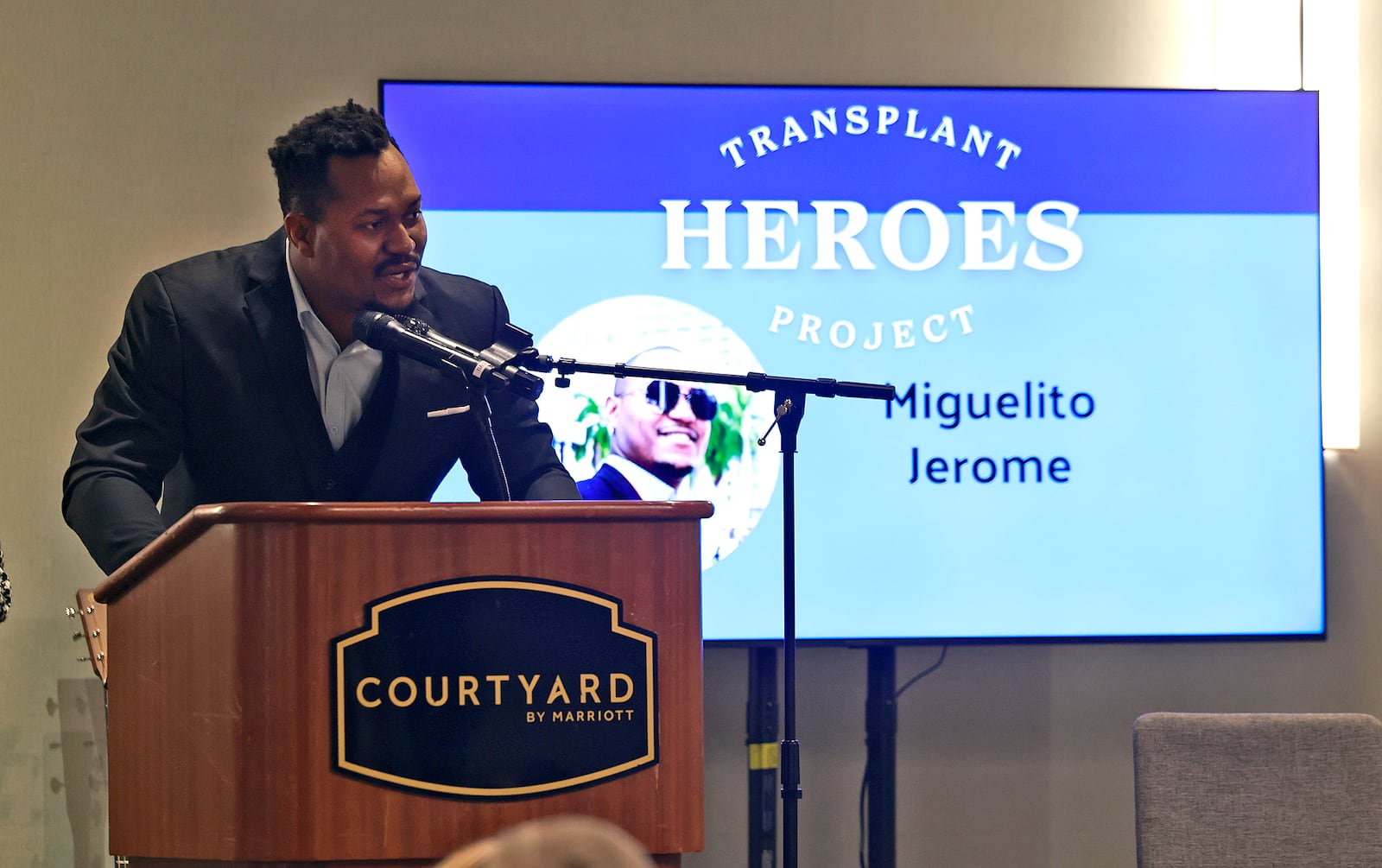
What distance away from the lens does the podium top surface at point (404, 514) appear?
138 cm

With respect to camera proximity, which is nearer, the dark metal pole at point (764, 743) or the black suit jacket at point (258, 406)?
the black suit jacket at point (258, 406)

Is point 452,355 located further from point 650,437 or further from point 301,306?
point 650,437

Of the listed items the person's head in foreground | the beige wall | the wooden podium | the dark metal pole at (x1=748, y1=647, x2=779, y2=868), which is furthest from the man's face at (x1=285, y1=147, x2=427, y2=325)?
the person's head in foreground

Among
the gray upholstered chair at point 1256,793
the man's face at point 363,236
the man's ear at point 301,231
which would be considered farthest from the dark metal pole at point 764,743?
the man's ear at point 301,231

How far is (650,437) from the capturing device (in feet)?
10.5

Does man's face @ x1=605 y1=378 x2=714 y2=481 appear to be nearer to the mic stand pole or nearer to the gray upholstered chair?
the mic stand pole

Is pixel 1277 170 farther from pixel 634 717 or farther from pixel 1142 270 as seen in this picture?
pixel 634 717

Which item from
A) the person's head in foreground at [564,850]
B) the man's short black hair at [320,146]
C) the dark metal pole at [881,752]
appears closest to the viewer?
the person's head in foreground at [564,850]

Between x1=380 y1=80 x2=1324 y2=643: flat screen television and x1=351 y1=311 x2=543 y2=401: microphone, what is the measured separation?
1470 millimetres

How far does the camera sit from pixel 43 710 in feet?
10.6

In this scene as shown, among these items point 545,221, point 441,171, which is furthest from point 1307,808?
point 441,171

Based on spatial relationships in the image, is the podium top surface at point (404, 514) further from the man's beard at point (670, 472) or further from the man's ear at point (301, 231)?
the man's beard at point (670, 472)

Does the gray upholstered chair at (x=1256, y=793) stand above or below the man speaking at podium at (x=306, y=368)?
below

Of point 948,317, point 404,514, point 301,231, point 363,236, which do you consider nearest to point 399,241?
point 363,236
